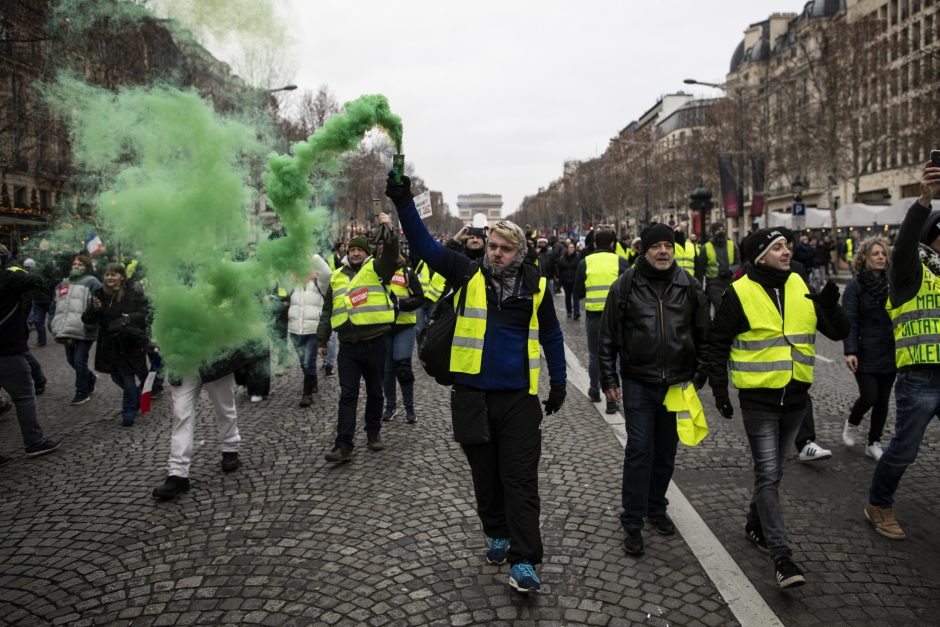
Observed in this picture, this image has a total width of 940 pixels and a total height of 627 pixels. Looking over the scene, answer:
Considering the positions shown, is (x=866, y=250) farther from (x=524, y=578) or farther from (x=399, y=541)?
(x=399, y=541)

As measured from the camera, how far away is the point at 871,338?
514cm

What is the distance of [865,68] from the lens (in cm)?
3309

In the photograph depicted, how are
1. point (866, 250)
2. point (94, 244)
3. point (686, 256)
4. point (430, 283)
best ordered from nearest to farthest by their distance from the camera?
point (866, 250)
point (430, 283)
point (94, 244)
point (686, 256)

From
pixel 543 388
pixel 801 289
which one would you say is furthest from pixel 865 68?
pixel 801 289

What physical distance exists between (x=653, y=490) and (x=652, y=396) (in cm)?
69

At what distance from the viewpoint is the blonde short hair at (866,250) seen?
17.1 ft

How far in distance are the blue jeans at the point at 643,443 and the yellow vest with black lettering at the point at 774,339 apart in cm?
51

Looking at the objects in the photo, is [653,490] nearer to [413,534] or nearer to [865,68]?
[413,534]

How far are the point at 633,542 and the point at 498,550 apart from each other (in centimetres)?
81

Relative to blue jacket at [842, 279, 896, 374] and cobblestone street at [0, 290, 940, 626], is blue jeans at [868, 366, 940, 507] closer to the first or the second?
cobblestone street at [0, 290, 940, 626]

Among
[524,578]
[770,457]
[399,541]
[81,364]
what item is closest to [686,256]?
[770,457]

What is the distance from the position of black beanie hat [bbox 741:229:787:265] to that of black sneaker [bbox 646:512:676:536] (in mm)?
1711

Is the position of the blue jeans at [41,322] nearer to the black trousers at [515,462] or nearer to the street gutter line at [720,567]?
the black trousers at [515,462]

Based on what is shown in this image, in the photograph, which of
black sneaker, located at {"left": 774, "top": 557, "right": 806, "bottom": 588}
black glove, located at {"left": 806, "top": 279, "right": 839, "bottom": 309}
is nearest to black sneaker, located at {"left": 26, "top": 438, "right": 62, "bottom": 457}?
black sneaker, located at {"left": 774, "top": 557, "right": 806, "bottom": 588}
